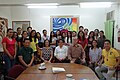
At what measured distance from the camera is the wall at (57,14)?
8.77m

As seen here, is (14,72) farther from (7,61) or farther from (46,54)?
(46,54)

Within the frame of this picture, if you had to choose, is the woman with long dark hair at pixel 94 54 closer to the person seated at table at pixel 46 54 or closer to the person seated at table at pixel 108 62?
the person seated at table at pixel 108 62

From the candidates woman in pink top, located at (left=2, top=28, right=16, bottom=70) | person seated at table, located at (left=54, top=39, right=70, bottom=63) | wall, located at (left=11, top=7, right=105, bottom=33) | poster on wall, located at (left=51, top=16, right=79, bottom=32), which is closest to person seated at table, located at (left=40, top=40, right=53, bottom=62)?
person seated at table, located at (left=54, top=39, right=70, bottom=63)

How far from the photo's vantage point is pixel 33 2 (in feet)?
19.4

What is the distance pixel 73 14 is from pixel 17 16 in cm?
258

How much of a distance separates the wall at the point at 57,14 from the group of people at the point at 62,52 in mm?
2484

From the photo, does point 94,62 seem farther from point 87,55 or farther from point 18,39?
point 18,39

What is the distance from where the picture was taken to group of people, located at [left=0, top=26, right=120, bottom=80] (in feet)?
15.6

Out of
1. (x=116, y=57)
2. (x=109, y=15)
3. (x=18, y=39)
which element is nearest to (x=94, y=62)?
(x=116, y=57)

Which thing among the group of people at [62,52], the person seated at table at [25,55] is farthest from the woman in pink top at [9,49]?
the person seated at table at [25,55]

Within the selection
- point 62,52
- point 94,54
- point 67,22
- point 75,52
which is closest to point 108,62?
point 94,54

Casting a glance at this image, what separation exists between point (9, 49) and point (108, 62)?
2544 millimetres

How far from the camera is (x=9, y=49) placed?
5070 millimetres

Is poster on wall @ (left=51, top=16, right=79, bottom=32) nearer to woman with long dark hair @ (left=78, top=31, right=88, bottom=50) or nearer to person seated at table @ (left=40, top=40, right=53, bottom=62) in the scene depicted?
woman with long dark hair @ (left=78, top=31, right=88, bottom=50)
